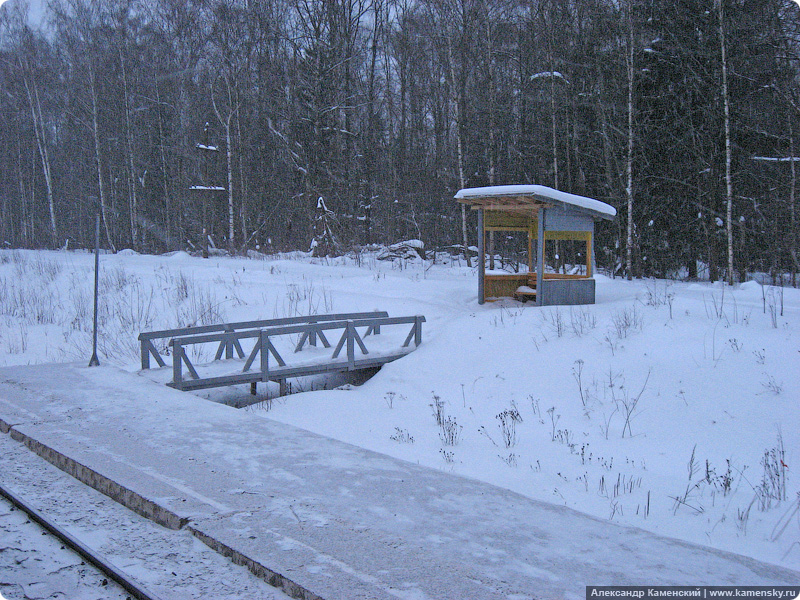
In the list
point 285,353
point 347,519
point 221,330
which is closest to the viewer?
point 347,519

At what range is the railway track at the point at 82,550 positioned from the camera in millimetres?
2912

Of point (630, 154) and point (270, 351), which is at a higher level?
point (630, 154)

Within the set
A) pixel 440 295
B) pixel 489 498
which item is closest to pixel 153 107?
pixel 440 295

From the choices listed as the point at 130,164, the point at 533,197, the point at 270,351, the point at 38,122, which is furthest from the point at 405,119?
the point at 270,351

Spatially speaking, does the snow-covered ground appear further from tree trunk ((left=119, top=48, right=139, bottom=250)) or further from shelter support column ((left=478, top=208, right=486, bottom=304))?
tree trunk ((left=119, top=48, right=139, bottom=250))

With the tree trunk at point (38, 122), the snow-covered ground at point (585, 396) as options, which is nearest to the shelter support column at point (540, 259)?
the snow-covered ground at point (585, 396)

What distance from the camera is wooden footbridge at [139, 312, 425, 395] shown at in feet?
30.2

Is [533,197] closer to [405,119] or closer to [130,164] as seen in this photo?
[405,119]

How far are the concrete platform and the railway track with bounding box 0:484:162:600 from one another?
0.45 m

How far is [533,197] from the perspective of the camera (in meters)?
13.7

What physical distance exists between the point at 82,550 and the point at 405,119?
30652mm

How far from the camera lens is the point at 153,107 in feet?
107

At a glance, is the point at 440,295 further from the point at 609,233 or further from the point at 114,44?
the point at 114,44

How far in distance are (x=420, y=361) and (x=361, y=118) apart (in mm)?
22548
